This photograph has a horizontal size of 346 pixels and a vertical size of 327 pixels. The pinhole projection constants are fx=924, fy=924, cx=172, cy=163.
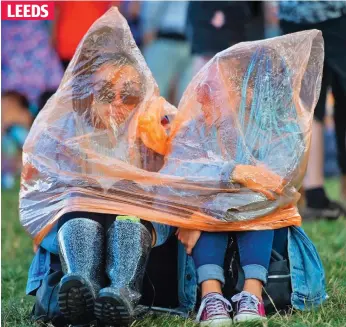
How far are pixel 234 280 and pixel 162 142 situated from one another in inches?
20.1

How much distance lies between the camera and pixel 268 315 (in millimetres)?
2725

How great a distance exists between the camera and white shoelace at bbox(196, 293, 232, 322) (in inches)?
102

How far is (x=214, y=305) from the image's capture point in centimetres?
261

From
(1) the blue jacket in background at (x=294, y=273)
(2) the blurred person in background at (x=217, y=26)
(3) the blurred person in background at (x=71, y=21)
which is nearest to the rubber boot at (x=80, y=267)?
(1) the blue jacket in background at (x=294, y=273)

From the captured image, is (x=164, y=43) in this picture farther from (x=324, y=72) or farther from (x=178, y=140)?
(x=178, y=140)

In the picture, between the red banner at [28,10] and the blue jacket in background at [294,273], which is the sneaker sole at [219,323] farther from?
the red banner at [28,10]

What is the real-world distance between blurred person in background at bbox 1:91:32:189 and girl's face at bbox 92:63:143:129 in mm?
3860

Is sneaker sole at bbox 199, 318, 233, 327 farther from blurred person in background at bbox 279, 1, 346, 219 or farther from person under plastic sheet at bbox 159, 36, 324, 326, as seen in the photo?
blurred person in background at bbox 279, 1, 346, 219

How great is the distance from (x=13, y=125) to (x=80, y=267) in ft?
14.3

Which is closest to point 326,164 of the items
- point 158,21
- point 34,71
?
point 158,21

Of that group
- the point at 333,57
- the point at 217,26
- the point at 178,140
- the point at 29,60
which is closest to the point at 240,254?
the point at 178,140

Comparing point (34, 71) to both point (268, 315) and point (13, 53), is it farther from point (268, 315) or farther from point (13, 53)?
point (268, 315)

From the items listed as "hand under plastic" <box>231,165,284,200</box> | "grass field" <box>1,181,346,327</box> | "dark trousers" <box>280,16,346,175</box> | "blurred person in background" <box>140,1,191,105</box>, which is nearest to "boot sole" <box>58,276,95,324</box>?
"grass field" <box>1,181,346,327</box>

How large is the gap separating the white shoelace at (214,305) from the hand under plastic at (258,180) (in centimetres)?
34
